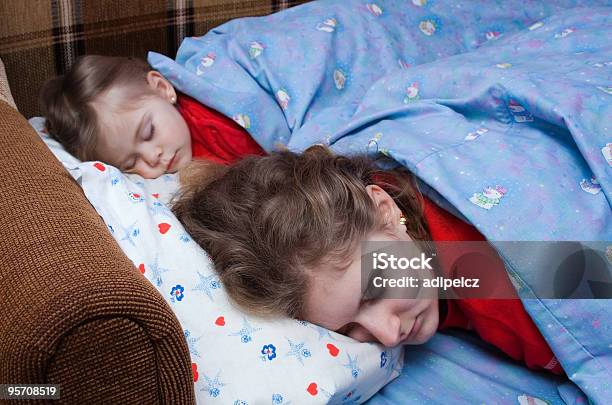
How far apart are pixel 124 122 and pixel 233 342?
67cm

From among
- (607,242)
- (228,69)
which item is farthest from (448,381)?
(228,69)

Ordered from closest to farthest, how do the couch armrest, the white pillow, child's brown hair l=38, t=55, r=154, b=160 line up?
the couch armrest
the white pillow
child's brown hair l=38, t=55, r=154, b=160

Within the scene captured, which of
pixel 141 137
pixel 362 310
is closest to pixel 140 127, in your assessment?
pixel 141 137

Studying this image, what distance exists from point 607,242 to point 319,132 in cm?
57

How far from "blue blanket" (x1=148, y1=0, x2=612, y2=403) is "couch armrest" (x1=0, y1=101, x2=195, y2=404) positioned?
51 cm

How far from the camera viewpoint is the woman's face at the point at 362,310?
1.01 m

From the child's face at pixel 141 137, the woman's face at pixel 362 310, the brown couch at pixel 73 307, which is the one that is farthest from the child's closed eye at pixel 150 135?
the woman's face at pixel 362 310

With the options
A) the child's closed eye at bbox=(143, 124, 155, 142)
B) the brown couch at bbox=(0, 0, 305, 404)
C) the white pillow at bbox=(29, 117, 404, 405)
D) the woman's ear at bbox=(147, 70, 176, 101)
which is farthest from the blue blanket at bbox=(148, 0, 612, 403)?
the brown couch at bbox=(0, 0, 305, 404)

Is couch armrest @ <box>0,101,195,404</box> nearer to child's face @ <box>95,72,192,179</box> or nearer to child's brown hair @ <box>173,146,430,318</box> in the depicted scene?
child's brown hair @ <box>173,146,430,318</box>

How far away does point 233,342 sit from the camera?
3.19 ft

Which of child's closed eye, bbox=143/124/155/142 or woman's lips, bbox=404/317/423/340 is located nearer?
woman's lips, bbox=404/317/423/340

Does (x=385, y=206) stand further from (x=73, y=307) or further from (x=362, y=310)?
(x=73, y=307)

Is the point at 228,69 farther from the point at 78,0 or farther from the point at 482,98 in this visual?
the point at 482,98

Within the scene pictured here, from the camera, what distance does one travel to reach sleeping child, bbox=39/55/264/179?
4.82 ft
